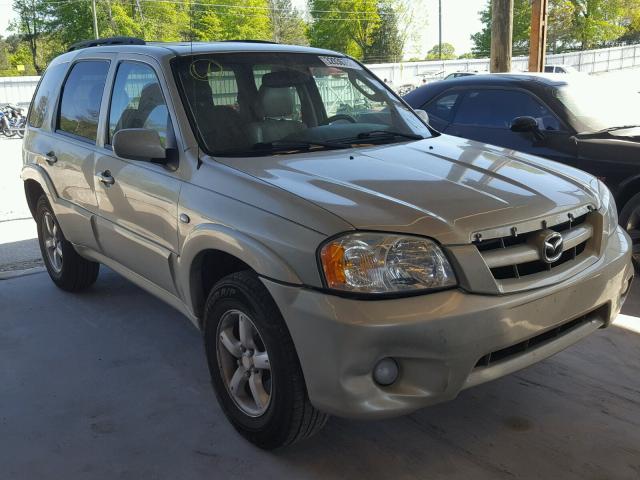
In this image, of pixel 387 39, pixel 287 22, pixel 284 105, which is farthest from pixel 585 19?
pixel 284 105

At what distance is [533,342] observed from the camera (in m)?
2.71

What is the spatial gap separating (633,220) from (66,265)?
4.41 metres

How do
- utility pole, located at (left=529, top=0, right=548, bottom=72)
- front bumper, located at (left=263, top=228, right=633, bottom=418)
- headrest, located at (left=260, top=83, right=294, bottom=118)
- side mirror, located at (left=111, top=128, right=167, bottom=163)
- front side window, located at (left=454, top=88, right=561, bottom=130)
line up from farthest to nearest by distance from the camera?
1. utility pole, located at (left=529, top=0, right=548, bottom=72)
2. front side window, located at (left=454, top=88, right=561, bottom=130)
3. headrest, located at (left=260, top=83, right=294, bottom=118)
4. side mirror, located at (left=111, top=128, right=167, bottom=163)
5. front bumper, located at (left=263, top=228, right=633, bottom=418)

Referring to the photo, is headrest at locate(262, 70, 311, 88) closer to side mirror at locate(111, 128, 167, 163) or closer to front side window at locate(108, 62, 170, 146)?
front side window at locate(108, 62, 170, 146)

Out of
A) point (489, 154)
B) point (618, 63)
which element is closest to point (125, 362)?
point (489, 154)

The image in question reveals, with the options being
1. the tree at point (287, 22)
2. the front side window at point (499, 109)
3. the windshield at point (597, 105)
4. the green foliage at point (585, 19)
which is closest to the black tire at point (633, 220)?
the windshield at point (597, 105)

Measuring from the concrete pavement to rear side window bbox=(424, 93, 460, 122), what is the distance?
9.55 feet

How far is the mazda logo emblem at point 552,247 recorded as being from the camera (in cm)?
265

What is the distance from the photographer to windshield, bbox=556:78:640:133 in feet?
18.3

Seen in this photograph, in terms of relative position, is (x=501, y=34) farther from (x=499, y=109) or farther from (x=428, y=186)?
(x=428, y=186)

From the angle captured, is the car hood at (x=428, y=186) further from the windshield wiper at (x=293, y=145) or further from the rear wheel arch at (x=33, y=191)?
the rear wheel arch at (x=33, y=191)

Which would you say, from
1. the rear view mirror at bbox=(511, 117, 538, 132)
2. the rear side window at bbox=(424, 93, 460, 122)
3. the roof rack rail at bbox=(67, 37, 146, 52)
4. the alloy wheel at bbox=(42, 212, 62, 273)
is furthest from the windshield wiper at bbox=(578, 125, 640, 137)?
the alloy wheel at bbox=(42, 212, 62, 273)

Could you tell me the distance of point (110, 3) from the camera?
56.8 metres

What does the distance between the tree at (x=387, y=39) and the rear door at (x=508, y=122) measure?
68725mm
